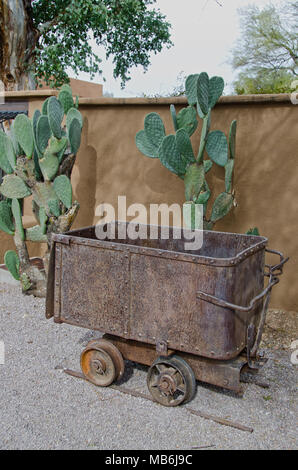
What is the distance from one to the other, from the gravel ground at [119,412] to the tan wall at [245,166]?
4.18ft

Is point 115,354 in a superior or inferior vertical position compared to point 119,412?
superior

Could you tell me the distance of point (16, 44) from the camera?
28.5ft

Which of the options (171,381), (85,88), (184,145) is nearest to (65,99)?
(184,145)

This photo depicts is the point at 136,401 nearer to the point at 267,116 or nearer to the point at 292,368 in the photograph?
the point at 292,368

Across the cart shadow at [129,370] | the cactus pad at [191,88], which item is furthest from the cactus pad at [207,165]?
the cart shadow at [129,370]

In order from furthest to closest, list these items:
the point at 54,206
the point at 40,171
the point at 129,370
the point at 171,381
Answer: the point at 40,171 < the point at 54,206 < the point at 129,370 < the point at 171,381

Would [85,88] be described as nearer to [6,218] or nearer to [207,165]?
[6,218]

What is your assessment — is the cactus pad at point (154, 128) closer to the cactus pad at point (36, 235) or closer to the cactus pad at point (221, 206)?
the cactus pad at point (221, 206)

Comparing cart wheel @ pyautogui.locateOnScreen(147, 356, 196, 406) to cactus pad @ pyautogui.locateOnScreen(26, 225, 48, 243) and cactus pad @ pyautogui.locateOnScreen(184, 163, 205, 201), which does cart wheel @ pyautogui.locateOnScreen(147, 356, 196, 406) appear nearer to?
cactus pad @ pyautogui.locateOnScreen(184, 163, 205, 201)

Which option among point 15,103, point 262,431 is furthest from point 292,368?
point 15,103

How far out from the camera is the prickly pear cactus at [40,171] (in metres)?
4.20

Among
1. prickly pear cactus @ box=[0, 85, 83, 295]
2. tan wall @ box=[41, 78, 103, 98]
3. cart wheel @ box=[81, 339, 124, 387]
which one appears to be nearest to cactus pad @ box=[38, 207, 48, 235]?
prickly pear cactus @ box=[0, 85, 83, 295]

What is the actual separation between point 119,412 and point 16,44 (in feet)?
26.5
